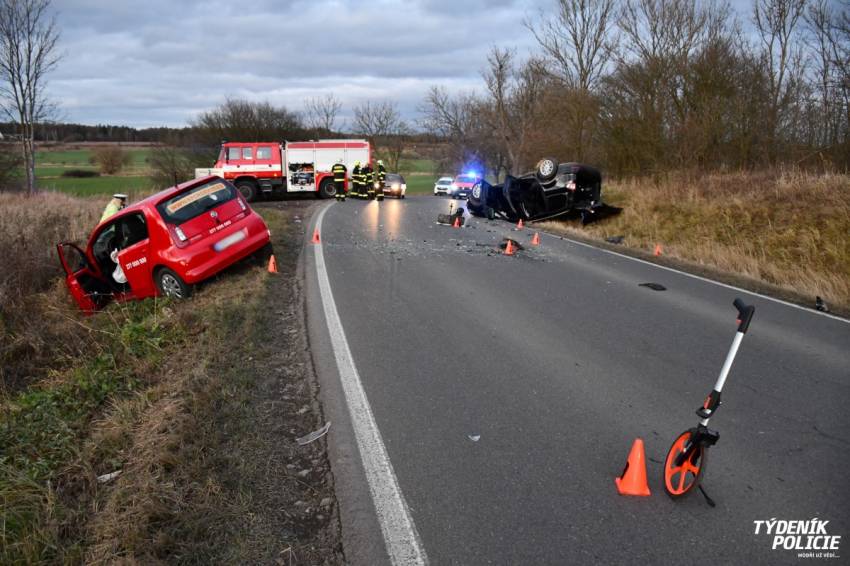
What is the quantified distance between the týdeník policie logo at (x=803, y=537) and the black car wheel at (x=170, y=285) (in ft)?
24.8

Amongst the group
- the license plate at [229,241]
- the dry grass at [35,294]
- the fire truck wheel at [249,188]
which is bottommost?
the dry grass at [35,294]

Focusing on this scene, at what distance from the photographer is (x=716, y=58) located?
20.8 m

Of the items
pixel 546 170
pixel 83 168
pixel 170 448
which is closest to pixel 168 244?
pixel 170 448

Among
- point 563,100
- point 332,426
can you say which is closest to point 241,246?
point 332,426

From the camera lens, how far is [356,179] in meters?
27.8

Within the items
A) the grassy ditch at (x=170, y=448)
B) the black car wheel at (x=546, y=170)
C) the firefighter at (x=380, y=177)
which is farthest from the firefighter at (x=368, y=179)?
the grassy ditch at (x=170, y=448)

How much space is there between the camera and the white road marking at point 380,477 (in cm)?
297

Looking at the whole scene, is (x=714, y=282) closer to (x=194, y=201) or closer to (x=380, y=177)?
(x=194, y=201)

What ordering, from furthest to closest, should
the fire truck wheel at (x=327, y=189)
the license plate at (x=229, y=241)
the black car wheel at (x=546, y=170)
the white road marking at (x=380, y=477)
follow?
the fire truck wheel at (x=327, y=189) → the black car wheel at (x=546, y=170) → the license plate at (x=229, y=241) → the white road marking at (x=380, y=477)

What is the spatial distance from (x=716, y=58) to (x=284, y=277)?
18663 mm

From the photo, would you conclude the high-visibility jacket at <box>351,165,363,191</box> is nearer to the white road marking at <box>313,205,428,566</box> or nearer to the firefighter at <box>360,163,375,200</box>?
the firefighter at <box>360,163,375,200</box>

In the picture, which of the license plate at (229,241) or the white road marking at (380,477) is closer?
the white road marking at (380,477)

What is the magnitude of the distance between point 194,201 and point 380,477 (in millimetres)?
6578

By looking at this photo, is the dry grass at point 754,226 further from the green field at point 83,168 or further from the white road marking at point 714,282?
the green field at point 83,168
